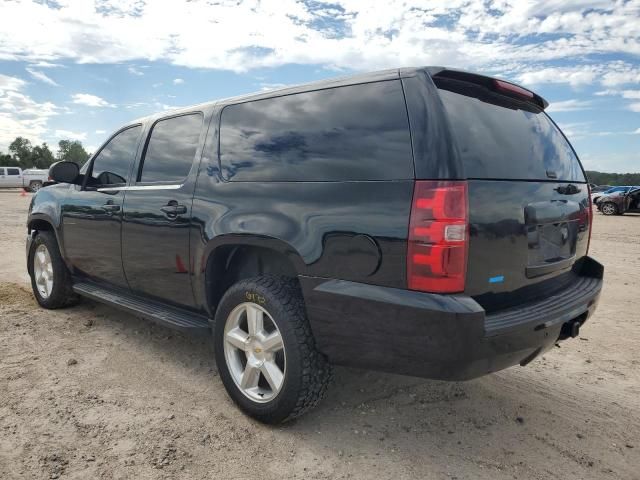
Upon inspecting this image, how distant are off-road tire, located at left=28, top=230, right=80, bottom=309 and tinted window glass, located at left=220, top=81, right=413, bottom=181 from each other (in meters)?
2.49

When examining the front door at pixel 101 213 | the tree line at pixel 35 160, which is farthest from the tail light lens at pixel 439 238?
the tree line at pixel 35 160

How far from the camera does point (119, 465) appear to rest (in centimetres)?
237

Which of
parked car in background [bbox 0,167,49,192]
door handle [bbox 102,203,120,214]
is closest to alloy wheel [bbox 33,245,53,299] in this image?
door handle [bbox 102,203,120,214]

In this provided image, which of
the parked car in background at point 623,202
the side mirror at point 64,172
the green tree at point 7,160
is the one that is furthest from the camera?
the green tree at point 7,160

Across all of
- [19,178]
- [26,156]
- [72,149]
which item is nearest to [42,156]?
[26,156]

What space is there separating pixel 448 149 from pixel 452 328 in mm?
768

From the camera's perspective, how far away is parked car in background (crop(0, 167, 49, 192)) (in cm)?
3316

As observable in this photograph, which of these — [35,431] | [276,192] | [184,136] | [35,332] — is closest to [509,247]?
[276,192]

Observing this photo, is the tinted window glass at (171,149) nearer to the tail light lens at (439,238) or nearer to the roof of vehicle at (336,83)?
the roof of vehicle at (336,83)

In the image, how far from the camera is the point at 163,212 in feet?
10.9

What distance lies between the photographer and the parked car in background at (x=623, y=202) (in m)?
20.2

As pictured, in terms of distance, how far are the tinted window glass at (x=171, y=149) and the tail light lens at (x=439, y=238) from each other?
1.79 metres

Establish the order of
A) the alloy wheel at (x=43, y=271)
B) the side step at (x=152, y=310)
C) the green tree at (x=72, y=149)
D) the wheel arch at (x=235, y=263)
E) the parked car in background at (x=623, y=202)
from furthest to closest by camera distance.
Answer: the green tree at (x=72, y=149) → the parked car in background at (x=623, y=202) → the alloy wheel at (x=43, y=271) → the side step at (x=152, y=310) → the wheel arch at (x=235, y=263)

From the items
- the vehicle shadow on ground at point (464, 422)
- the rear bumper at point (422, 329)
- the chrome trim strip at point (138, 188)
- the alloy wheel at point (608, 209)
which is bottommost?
the vehicle shadow on ground at point (464, 422)
